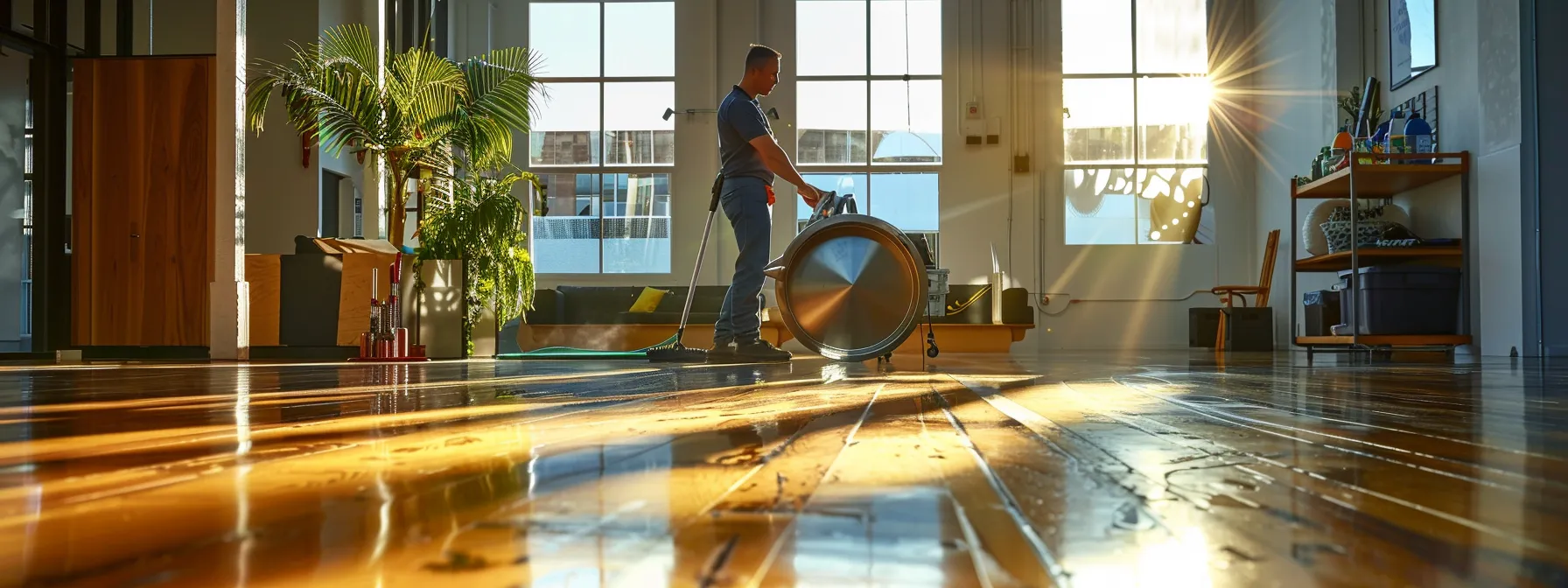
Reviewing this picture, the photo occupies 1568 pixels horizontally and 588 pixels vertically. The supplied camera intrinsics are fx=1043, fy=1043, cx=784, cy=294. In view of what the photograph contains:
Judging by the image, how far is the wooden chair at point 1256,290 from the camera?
9.48 m

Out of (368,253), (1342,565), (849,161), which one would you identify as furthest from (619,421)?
(849,161)

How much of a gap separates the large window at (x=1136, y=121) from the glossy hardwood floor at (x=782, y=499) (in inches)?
397

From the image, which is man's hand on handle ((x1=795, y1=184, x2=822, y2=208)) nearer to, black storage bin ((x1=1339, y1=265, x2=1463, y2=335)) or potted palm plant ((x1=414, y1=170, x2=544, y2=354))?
potted palm plant ((x1=414, y1=170, x2=544, y2=354))

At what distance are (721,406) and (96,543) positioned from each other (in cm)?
110

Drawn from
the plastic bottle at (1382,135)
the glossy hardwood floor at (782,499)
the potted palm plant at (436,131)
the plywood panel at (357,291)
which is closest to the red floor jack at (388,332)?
the plywood panel at (357,291)

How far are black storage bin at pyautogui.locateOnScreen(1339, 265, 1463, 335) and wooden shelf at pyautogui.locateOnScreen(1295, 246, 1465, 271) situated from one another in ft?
0.90

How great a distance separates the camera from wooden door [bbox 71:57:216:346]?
21.8ft

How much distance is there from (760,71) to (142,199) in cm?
475

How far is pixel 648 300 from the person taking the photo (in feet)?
32.6

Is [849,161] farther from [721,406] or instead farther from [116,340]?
[721,406]

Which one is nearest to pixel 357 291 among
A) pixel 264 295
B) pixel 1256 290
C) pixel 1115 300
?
pixel 264 295

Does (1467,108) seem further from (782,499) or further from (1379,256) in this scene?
(782,499)

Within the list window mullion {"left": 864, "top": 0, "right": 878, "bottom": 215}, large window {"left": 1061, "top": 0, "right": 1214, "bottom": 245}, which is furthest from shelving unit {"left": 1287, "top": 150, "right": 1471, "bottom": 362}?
→ window mullion {"left": 864, "top": 0, "right": 878, "bottom": 215}

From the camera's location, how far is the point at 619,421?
121 centimetres
